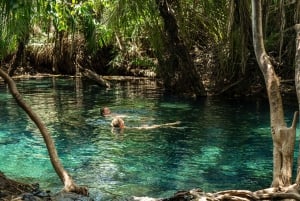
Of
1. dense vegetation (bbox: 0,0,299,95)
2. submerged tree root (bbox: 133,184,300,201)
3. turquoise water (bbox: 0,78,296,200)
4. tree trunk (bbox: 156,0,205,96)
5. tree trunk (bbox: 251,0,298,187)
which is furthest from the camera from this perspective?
tree trunk (bbox: 156,0,205,96)

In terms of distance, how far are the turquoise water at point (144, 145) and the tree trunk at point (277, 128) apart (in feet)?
6.75

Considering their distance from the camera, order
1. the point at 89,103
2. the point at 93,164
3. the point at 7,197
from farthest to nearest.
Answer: the point at 89,103
the point at 93,164
the point at 7,197

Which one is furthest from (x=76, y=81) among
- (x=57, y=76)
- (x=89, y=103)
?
(x=89, y=103)

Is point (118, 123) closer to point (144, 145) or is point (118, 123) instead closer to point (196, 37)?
point (144, 145)

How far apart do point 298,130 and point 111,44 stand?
17.2m

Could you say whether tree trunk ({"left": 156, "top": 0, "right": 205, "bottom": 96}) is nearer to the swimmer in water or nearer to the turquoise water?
the turquoise water

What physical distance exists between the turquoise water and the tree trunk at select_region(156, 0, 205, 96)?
1009 millimetres

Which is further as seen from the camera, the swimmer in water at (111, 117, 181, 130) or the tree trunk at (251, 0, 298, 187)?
the swimmer in water at (111, 117, 181, 130)

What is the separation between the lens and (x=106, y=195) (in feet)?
24.3

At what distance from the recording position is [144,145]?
1122 cm

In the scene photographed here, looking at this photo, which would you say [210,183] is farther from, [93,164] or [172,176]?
[93,164]

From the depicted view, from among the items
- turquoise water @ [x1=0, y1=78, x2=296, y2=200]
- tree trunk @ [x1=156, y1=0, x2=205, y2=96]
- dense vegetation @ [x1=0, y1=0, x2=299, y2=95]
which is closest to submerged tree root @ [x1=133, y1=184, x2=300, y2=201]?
turquoise water @ [x1=0, y1=78, x2=296, y2=200]

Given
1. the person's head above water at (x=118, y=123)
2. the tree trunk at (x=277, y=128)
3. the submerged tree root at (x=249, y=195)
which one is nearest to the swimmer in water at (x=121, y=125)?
the person's head above water at (x=118, y=123)

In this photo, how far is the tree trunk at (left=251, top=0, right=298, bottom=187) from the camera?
5914 millimetres
